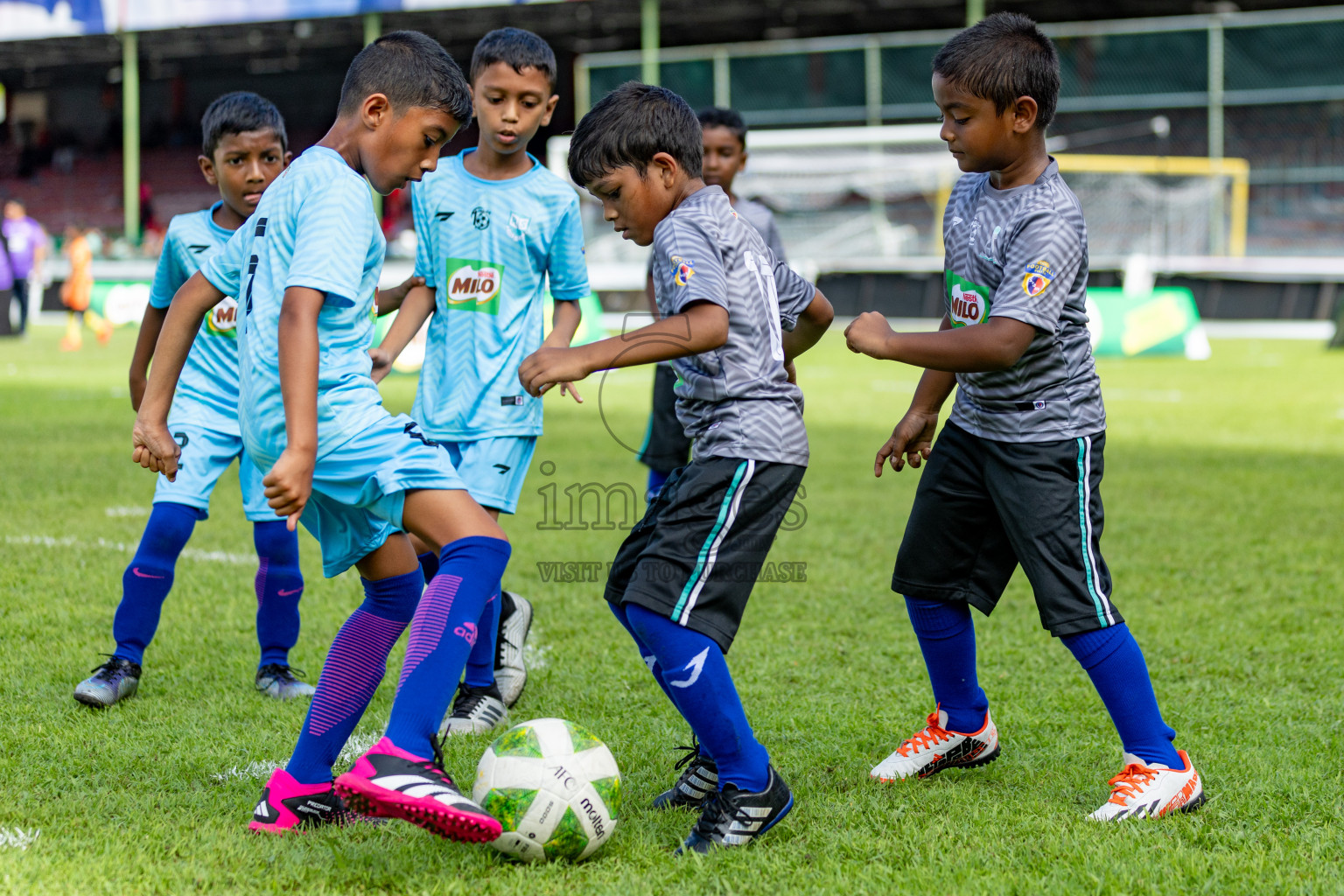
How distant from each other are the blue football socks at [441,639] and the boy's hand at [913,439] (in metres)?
1.04

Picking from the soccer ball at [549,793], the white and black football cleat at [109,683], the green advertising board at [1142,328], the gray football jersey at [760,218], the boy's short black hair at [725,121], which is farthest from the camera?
the green advertising board at [1142,328]

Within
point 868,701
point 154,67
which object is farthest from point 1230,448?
point 154,67

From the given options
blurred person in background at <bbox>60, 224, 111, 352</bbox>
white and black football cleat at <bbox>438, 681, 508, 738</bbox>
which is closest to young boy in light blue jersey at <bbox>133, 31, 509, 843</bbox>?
white and black football cleat at <bbox>438, 681, 508, 738</bbox>

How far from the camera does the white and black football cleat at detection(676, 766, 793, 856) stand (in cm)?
239

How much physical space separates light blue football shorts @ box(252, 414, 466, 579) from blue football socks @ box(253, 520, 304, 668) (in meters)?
1.21

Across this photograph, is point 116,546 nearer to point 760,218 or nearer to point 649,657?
point 760,218

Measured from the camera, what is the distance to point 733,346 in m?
2.44

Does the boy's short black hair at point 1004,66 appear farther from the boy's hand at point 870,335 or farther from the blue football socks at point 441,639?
the blue football socks at point 441,639

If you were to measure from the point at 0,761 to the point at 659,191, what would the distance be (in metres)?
1.97

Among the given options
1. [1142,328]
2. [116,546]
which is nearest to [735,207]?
[116,546]

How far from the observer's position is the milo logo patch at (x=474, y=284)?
3477 mm

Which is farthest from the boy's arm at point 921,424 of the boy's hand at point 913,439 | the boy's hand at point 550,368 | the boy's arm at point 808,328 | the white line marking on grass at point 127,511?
the white line marking on grass at point 127,511

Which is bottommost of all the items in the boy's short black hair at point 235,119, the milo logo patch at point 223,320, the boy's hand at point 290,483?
the boy's hand at point 290,483

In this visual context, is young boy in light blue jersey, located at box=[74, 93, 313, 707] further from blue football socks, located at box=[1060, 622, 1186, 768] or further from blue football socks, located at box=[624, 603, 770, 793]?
blue football socks, located at box=[1060, 622, 1186, 768]
